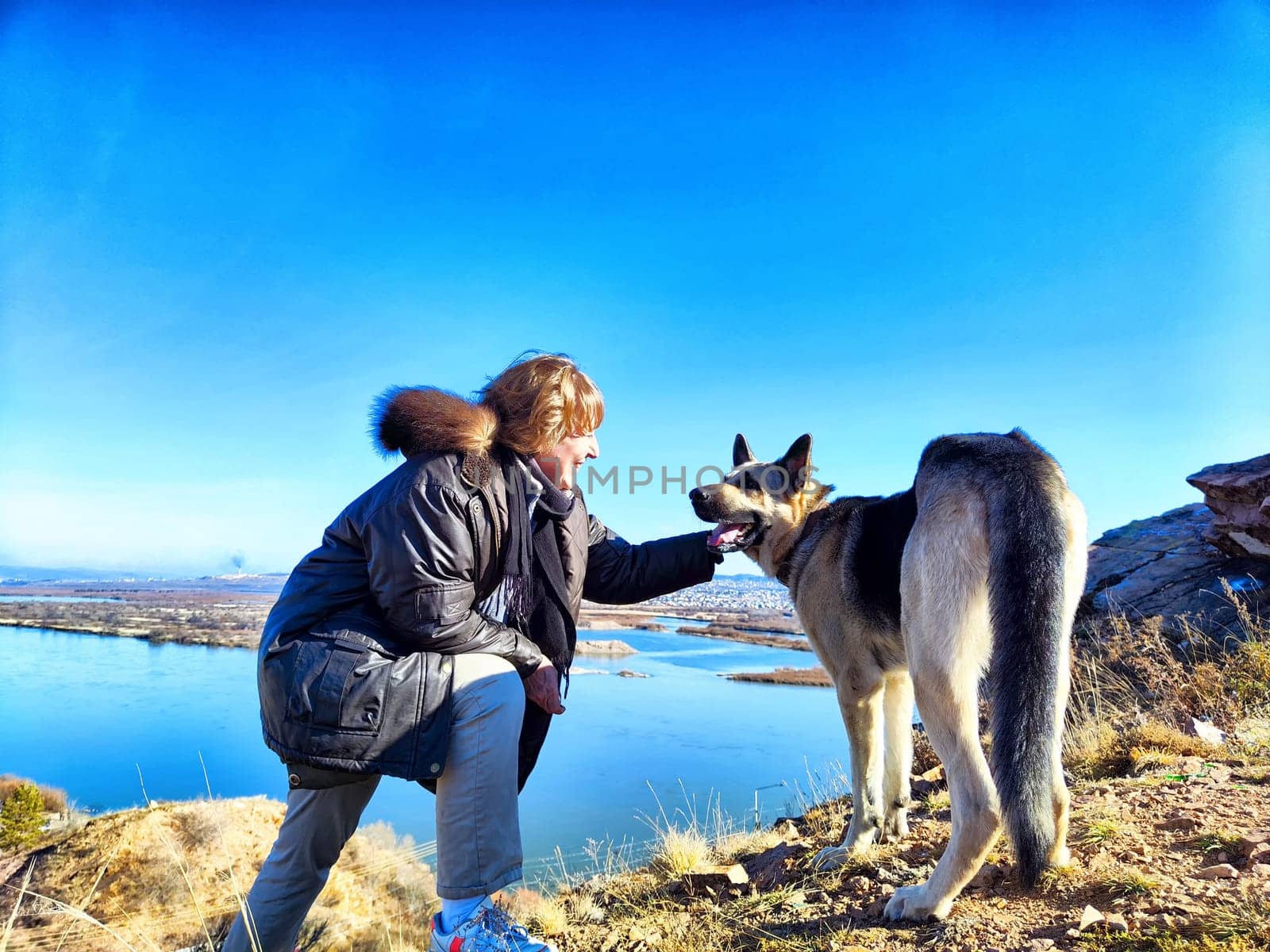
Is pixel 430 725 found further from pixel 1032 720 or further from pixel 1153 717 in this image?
pixel 1153 717

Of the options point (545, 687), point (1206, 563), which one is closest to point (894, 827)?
point (545, 687)

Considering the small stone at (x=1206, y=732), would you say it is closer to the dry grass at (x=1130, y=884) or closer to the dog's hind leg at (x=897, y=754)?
the dog's hind leg at (x=897, y=754)

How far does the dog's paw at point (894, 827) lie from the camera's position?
12.8ft

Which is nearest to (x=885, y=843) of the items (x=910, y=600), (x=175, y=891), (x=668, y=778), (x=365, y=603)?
(x=910, y=600)

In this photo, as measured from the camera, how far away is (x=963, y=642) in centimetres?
284

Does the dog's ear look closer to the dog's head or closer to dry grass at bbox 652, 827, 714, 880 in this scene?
the dog's head

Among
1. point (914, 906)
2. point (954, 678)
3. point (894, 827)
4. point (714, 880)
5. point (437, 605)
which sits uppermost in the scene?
point (437, 605)

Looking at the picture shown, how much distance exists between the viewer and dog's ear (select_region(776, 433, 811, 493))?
4871 millimetres

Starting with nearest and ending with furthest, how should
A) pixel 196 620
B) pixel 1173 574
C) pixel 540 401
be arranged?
pixel 540 401
pixel 1173 574
pixel 196 620

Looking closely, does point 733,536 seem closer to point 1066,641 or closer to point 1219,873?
point 1066,641

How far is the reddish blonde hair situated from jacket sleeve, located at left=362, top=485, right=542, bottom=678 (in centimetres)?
57

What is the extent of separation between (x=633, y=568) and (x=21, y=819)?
11.0m

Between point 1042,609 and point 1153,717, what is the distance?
14.8 feet

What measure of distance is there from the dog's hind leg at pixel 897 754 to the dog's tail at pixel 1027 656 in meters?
1.29
